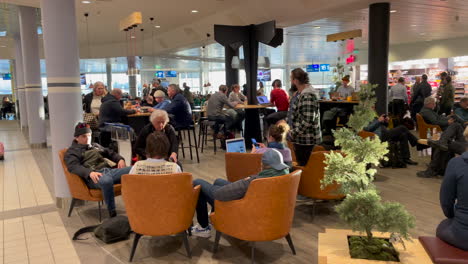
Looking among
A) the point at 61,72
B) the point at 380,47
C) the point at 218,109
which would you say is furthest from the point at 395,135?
the point at 61,72

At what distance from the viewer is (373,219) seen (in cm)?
231

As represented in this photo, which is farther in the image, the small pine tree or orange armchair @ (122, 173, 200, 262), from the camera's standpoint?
orange armchair @ (122, 173, 200, 262)

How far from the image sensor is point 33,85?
1009 centimetres

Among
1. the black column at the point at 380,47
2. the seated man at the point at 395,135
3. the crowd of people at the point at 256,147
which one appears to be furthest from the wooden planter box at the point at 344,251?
the black column at the point at 380,47

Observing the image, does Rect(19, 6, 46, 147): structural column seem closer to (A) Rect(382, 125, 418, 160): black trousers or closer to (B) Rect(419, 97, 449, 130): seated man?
(A) Rect(382, 125, 418, 160): black trousers

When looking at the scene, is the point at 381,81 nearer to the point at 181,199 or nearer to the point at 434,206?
the point at 434,206

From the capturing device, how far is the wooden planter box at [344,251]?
2.26 metres

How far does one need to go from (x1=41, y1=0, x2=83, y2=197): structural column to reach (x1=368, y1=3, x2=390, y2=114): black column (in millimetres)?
6242

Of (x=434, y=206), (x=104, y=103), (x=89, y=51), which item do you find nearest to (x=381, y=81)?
(x=434, y=206)

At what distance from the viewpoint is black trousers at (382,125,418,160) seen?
22.1 feet

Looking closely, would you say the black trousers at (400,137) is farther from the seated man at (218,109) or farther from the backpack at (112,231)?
the backpack at (112,231)

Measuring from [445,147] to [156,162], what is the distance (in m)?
4.57

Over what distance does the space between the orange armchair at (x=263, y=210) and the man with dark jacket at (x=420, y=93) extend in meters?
10.2

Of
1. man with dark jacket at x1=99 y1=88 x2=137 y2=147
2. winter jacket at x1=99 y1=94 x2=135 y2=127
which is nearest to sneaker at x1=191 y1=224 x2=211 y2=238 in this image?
man with dark jacket at x1=99 y1=88 x2=137 y2=147
